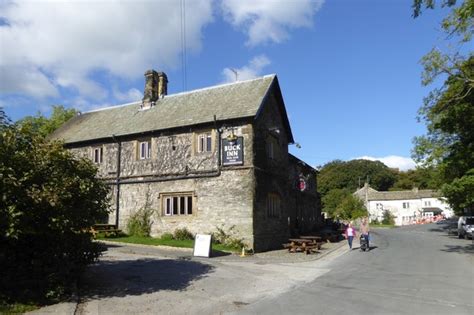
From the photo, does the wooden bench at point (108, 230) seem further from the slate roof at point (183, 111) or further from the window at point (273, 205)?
the window at point (273, 205)

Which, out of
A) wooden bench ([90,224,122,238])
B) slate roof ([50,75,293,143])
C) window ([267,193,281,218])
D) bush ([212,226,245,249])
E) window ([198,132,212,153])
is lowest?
bush ([212,226,245,249])

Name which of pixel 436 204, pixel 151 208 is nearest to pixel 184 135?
pixel 151 208

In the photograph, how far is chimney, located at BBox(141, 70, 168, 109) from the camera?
2886 centimetres

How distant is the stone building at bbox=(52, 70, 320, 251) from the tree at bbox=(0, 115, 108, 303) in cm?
955

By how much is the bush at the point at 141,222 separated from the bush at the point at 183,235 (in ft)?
7.25

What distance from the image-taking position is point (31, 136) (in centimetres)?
1041

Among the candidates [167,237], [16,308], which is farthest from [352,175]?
[16,308]

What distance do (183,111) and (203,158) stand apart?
4.02 m

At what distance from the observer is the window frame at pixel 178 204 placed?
77.2 feet

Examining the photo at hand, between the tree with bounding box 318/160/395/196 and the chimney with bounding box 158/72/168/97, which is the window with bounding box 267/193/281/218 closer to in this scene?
the chimney with bounding box 158/72/168/97

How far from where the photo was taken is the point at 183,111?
25.9 m

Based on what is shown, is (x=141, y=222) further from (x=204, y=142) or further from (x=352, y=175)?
(x=352, y=175)

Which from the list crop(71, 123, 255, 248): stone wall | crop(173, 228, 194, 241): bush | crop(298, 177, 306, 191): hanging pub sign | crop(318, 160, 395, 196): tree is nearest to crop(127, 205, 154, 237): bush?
crop(71, 123, 255, 248): stone wall

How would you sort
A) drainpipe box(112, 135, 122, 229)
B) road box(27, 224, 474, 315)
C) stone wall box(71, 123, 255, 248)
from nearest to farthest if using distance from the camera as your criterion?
1. road box(27, 224, 474, 315)
2. stone wall box(71, 123, 255, 248)
3. drainpipe box(112, 135, 122, 229)
